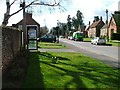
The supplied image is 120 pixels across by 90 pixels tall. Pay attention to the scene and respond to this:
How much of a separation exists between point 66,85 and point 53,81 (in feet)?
2.85

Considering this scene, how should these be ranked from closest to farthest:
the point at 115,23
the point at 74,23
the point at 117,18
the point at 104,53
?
the point at 104,53, the point at 115,23, the point at 117,18, the point at 74,23

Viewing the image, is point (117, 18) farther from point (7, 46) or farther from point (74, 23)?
point (74, 23)


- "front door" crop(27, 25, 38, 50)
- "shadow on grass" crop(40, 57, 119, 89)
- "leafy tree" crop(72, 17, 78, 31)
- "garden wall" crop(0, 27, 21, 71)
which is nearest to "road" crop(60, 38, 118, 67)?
"shadow on grass" crop(40, 57, 119, 89)

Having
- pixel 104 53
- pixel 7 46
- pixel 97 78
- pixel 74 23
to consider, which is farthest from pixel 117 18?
pixel 74 23

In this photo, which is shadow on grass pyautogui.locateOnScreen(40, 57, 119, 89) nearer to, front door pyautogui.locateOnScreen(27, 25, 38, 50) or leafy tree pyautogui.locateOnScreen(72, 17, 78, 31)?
front door pyautogui.locateOnScreen(27, 25, 38, 50)

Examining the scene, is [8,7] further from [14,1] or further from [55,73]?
[55,73]

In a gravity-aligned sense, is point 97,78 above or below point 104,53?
above

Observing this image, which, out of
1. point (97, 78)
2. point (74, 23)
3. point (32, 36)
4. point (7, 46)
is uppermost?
point (74, 23)

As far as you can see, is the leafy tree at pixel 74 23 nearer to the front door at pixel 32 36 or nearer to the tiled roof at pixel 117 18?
the tiled roof at pixel 117 18

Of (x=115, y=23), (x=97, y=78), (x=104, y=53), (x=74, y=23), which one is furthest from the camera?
(x=74, y=23)

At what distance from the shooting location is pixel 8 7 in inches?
1040

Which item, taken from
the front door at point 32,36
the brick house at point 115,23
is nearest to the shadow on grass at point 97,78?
the front door at point 32,36

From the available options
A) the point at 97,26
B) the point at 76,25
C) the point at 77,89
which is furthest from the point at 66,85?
the point at 76,25

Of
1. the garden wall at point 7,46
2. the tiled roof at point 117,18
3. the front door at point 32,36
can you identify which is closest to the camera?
the garden wall at point 7,46
